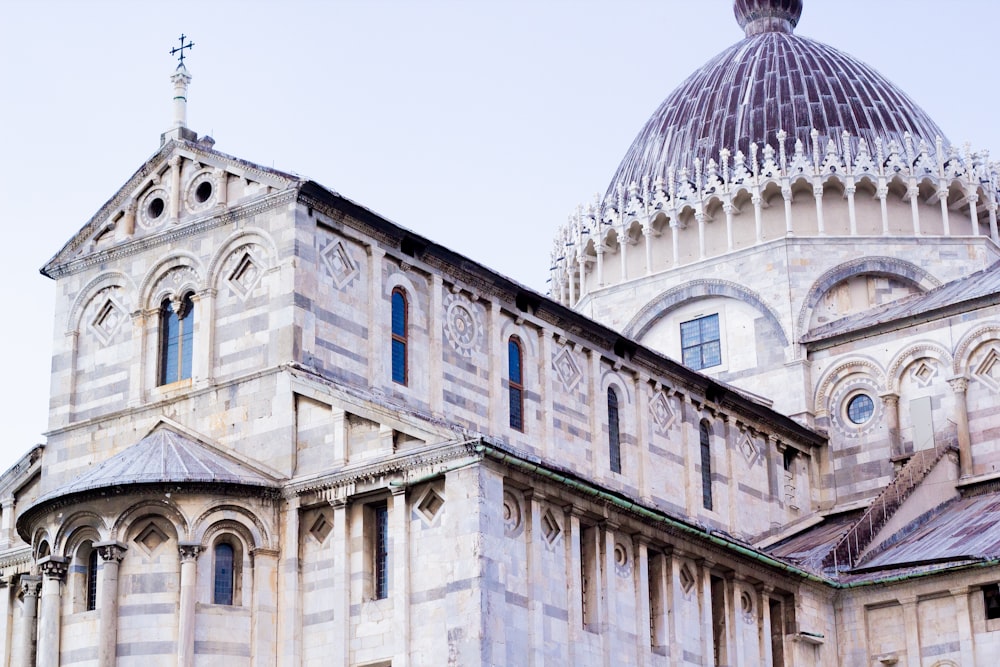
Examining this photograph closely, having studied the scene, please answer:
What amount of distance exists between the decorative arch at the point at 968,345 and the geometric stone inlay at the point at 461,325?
14.2 m

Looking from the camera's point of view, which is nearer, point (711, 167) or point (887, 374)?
point (887, 374)

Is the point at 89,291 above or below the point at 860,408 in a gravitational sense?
below

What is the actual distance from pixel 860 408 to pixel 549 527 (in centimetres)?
1711

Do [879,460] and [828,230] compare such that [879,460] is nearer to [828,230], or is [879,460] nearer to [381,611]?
[828,230]

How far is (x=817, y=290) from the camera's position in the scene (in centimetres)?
4969

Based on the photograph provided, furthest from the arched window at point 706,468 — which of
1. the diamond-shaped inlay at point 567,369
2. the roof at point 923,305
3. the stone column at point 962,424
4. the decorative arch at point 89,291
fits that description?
the decorative arch at point 89,291

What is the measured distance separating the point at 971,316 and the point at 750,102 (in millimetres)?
10381

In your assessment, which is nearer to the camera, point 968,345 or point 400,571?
point 400,571

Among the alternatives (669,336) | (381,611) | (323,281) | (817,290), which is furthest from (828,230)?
(381,611)

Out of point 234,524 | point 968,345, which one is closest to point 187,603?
point 234,524

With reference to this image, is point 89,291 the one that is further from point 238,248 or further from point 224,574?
point 224,574

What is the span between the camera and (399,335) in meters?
35.6

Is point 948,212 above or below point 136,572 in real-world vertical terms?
above

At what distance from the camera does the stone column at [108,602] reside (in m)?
30.6
